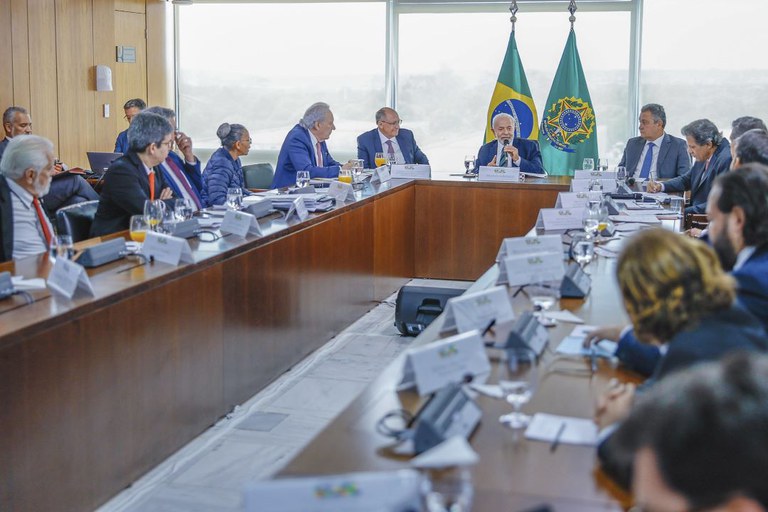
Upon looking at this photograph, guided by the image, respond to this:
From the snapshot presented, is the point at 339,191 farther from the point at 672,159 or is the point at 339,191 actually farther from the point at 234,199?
the point at 672,159

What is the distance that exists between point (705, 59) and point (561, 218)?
5.50 metres

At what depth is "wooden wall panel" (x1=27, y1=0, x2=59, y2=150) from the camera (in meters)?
8.36

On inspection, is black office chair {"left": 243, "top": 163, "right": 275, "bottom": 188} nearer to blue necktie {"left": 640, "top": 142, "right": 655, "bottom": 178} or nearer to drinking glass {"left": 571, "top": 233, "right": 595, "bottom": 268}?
blue necktie {"left": 640, "top": 142, "right": 655, "bottom": 178}

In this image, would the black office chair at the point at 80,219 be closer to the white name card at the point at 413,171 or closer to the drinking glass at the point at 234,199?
the drinking glass at the point at 234,199

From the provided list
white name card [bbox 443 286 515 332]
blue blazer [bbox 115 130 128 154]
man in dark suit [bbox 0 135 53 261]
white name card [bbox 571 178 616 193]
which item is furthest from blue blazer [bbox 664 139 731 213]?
blue blazer [bbox 115 130 128 154]

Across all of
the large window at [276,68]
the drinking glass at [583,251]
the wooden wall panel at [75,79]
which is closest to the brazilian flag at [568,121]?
the large window at [276,68]

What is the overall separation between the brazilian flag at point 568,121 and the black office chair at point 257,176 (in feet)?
9.75

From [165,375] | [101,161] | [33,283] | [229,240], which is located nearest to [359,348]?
[229,240]

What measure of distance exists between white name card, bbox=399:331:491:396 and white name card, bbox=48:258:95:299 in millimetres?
1187

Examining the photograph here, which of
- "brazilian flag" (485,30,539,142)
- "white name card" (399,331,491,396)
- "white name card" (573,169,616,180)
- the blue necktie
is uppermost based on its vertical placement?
"brazilian flag" (485,30,539,142)

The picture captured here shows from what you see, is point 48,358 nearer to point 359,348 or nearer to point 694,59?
point 359,348

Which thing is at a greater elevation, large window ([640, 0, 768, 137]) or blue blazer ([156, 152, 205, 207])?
large window ([640, 0, 768, 137])

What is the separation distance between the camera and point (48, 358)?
2697 millimetres

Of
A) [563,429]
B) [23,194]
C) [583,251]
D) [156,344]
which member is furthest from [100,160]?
[563,429]
